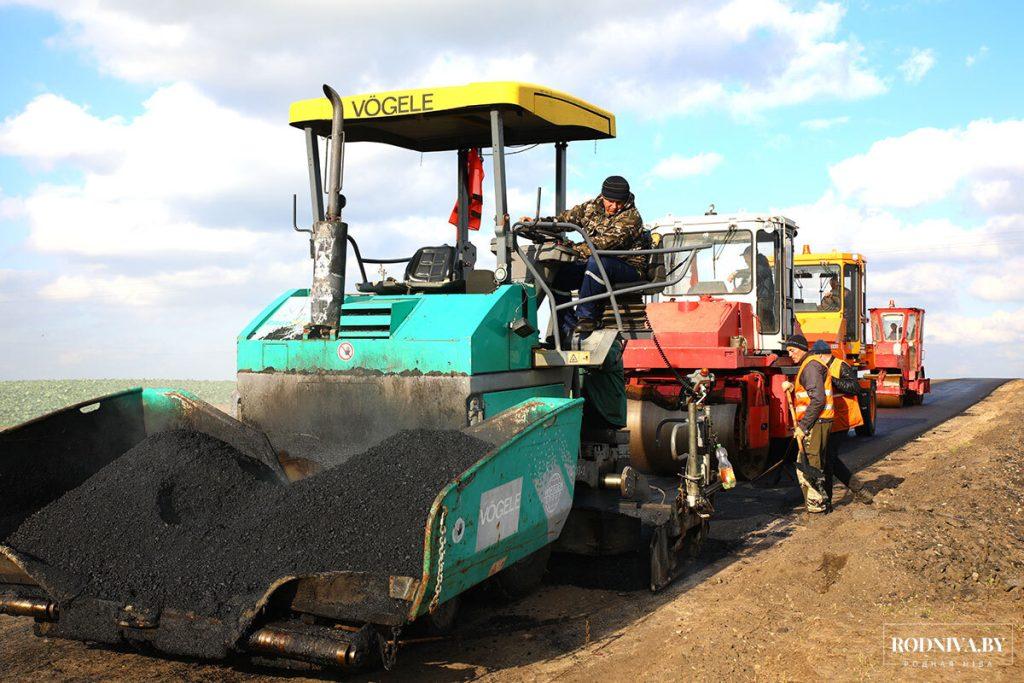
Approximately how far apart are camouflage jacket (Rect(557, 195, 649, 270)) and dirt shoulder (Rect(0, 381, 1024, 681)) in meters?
2.26

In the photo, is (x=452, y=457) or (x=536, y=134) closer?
(x=452, y=457)

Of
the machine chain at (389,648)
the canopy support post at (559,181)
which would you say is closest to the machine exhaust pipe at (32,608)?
the machine chain at (389,648)

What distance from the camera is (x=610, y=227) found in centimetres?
630

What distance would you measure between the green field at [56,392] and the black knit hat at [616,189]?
1323 cm

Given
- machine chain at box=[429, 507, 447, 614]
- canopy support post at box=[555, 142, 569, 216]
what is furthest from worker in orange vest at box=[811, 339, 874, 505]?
machine chain at box=[429, 507, 447, 614]

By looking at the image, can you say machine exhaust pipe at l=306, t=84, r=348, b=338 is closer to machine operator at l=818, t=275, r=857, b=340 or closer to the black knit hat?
the black knit hat

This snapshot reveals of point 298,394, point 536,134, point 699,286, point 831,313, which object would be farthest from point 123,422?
point 831,313

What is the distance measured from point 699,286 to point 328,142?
637 centimetres

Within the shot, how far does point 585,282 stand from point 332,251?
1785mm

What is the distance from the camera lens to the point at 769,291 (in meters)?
11.3

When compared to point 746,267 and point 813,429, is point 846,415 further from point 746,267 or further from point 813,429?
point 813,429

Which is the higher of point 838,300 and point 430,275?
point 430,275

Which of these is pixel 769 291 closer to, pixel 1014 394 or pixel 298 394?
pixel 298 394

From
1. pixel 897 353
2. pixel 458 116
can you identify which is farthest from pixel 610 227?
pixel 897 353
